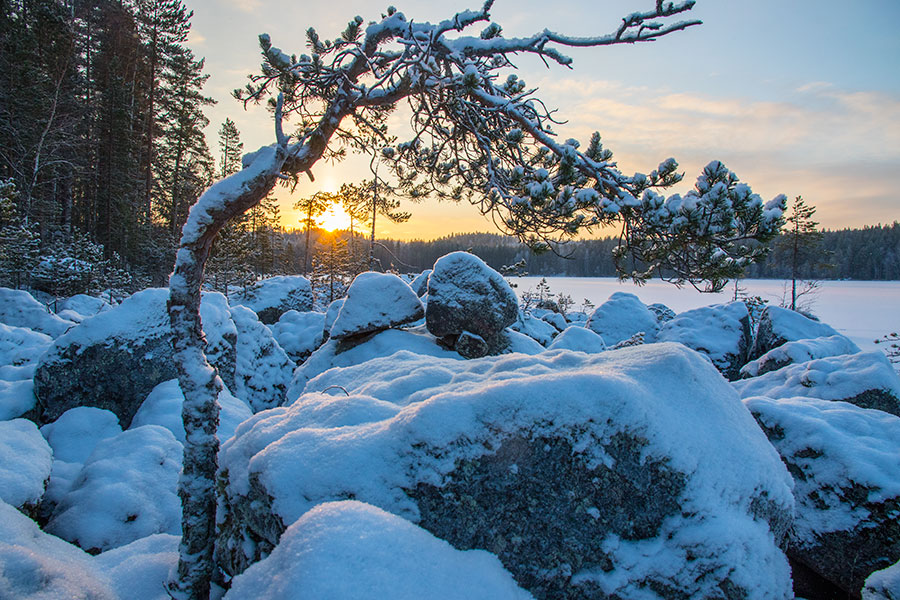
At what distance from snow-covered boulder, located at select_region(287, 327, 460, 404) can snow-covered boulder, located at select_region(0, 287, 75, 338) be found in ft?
24.1

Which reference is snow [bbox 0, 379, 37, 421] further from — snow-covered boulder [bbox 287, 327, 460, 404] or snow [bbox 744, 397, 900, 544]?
snow [bbox 744, 397, 900, 544]

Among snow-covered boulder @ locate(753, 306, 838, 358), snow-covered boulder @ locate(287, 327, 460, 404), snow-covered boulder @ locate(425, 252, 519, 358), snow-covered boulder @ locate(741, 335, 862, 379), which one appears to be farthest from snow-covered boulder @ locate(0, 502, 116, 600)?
snow-covered boulder @ locate(753, 306, 838, 358)

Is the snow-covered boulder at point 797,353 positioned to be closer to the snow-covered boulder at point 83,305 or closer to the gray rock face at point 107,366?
the gray rock face at point 107,366

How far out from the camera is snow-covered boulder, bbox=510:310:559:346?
33.4 ft

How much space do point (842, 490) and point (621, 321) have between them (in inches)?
414

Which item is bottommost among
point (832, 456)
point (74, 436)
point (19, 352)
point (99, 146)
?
point (74, 436)

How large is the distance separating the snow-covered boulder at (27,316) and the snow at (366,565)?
1207 cm

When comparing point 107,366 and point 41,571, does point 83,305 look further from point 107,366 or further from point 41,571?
point 41,571

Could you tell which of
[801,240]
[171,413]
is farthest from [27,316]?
[801,240]

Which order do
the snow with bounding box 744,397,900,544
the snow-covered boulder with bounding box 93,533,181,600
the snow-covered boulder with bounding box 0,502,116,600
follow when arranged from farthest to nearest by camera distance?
the snow with bounding box 744,397,900,544, the snow-covered boulder with bounding box 93,533,181,600, the snow-covered boulder with bounding box 0,502,116,600

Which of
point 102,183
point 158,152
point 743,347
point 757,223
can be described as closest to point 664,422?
point 757,223

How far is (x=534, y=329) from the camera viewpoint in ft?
34.3

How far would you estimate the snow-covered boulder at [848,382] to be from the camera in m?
4.47

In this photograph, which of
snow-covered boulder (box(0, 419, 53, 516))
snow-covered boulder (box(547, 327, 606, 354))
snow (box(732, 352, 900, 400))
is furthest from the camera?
snow-covered boulder (box(547, 327, 606, 354))
